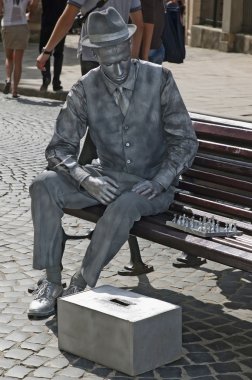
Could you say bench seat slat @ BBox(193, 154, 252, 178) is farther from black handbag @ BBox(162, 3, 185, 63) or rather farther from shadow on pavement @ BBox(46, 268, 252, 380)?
black handbag @ BBox(162, 3, 185, 63)

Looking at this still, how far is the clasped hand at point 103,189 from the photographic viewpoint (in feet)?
18.3

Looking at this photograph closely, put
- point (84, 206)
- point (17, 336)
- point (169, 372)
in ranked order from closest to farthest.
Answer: point (169, 372) → point (17, 336) → point (84, 206)

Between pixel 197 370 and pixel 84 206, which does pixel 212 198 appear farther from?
pixel 197 370

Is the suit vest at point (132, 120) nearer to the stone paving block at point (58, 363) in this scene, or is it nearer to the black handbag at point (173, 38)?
the stone paving block at point (58, 363)

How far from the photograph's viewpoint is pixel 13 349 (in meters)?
5.26

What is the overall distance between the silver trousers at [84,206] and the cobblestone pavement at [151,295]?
1.11 feet

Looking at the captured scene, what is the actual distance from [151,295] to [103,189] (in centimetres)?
79

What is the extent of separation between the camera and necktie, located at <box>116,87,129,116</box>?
5680mm

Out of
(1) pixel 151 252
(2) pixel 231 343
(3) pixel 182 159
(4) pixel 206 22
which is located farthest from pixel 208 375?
(4) pixel 206 22

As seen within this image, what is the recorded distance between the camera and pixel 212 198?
6.05 metres

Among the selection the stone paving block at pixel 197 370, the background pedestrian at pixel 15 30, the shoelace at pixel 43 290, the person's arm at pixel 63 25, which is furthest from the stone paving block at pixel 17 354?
the background pedestrian at pixel 15 30

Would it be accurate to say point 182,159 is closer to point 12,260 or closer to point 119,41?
point 119,41

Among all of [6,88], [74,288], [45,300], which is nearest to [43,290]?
[45,300]

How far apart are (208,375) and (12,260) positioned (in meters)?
2.15
